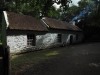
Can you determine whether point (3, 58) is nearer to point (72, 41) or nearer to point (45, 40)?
point (45, 40)

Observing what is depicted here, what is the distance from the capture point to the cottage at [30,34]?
56.7 ft

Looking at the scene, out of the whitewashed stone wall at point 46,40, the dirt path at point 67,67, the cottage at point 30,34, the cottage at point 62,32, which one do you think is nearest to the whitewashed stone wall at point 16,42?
the cottage at point 30,34

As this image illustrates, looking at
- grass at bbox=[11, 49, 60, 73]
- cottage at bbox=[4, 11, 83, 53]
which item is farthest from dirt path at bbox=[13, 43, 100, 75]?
cottage at bbox=[4, 11, 83, 53]

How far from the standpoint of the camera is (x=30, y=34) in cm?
1955

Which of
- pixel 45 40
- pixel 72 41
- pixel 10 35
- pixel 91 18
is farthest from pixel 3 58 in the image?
pixel 91 18

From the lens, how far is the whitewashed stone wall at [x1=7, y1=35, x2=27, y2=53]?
55.6 ft

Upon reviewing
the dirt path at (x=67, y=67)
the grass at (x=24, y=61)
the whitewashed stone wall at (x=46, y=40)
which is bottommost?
the grass at (x=24, y=61)

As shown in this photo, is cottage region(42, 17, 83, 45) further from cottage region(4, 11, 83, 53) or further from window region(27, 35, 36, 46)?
window region(27, 35, 36, 46)

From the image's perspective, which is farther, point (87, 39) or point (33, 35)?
point (87, 39)

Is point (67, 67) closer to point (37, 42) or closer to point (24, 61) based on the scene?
point (24, 61)

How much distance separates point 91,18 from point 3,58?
113ft

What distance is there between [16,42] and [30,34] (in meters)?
2.58

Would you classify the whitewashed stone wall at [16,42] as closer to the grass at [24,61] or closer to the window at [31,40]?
the window at [31,40]

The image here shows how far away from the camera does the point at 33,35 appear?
65.9ft
